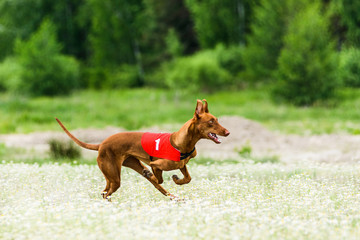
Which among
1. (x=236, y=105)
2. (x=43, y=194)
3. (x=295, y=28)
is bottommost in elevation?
(x=236, y=105)

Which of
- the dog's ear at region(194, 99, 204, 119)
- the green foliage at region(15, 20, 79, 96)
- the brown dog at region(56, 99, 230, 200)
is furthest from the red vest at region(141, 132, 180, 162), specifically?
the green foliage at region(15, 20, 79, 96)

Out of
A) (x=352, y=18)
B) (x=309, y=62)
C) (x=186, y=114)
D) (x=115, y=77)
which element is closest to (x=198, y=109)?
A: (x=186, y=114)

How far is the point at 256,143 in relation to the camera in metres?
17.8

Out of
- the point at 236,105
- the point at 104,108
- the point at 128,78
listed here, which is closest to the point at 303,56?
the point at 236,105

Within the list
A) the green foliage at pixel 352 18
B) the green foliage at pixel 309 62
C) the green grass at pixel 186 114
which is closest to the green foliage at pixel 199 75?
the green grass at pixel 186 114

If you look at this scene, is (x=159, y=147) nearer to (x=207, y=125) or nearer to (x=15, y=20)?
(x=207, y=125)

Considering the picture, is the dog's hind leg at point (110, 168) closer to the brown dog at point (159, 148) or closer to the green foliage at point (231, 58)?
the brown dog at point (159, 148)

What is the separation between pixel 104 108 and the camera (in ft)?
97.2

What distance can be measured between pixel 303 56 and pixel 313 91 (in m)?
2.14

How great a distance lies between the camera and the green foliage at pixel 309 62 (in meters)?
26.9

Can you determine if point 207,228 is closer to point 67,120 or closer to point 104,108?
point 67,120

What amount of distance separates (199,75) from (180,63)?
101 inches

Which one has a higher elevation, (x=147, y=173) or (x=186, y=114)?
(x=147, y=173)

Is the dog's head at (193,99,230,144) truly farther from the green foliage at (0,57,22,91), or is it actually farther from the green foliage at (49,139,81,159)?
the green foliage at (0,57,22,91)
